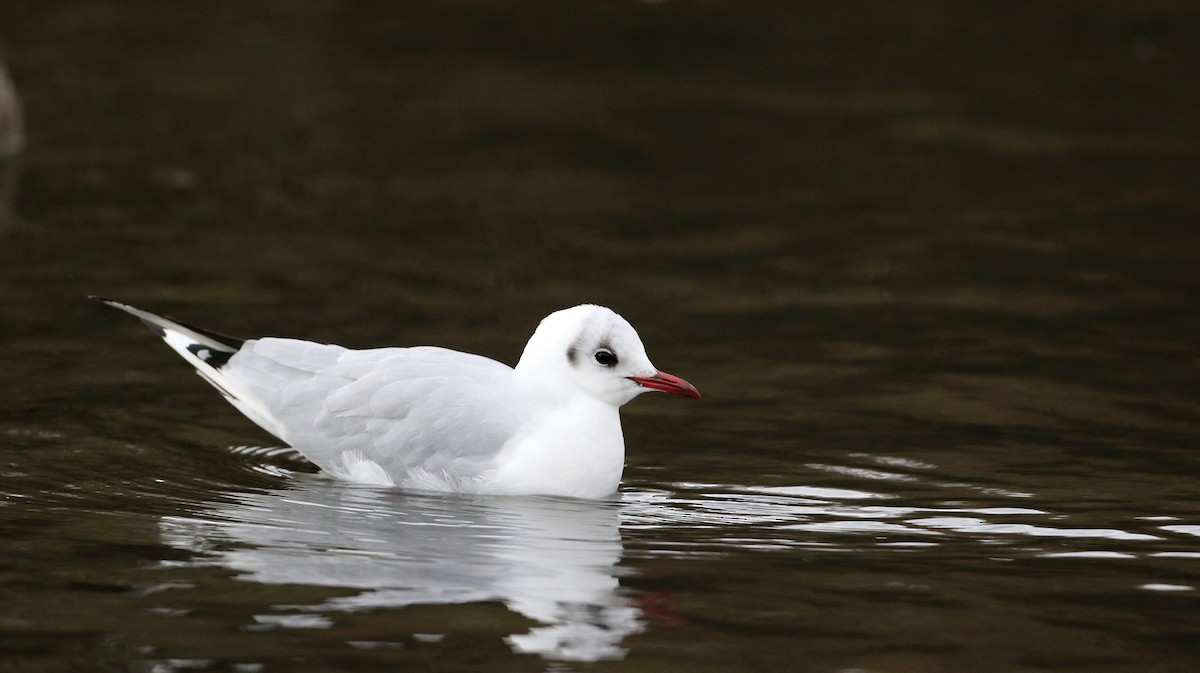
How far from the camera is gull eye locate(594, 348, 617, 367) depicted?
7.29 meters

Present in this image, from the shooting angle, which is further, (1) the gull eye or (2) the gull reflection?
(1) the gull eye

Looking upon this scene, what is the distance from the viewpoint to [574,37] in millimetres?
17953

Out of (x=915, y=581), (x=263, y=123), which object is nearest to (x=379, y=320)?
(x=915, y=581)

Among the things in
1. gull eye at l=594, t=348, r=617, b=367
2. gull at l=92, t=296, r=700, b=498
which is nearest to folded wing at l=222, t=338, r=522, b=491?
gull at l=92, t=296, r=700, b=498

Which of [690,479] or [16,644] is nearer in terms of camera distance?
[16,644]

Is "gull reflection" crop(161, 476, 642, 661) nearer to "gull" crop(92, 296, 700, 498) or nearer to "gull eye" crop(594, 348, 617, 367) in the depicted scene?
"gull" crop(92, 296, 700, 498)

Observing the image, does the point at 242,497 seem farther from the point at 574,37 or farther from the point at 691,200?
the point at 574,37

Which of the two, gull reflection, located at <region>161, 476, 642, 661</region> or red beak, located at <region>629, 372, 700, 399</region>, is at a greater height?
red beak, located at <region>629, 372, 700, 399</region>

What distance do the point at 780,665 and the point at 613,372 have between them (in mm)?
2210

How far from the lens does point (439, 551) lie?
6.43m

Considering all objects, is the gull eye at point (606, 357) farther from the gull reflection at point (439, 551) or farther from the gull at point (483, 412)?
the gull reflection at point (439, 551)

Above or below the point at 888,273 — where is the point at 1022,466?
below

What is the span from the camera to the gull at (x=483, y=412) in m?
7.23

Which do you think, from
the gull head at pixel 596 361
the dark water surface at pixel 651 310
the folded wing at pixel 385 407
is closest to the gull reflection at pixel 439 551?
the dark water surface at pixel 651 310
